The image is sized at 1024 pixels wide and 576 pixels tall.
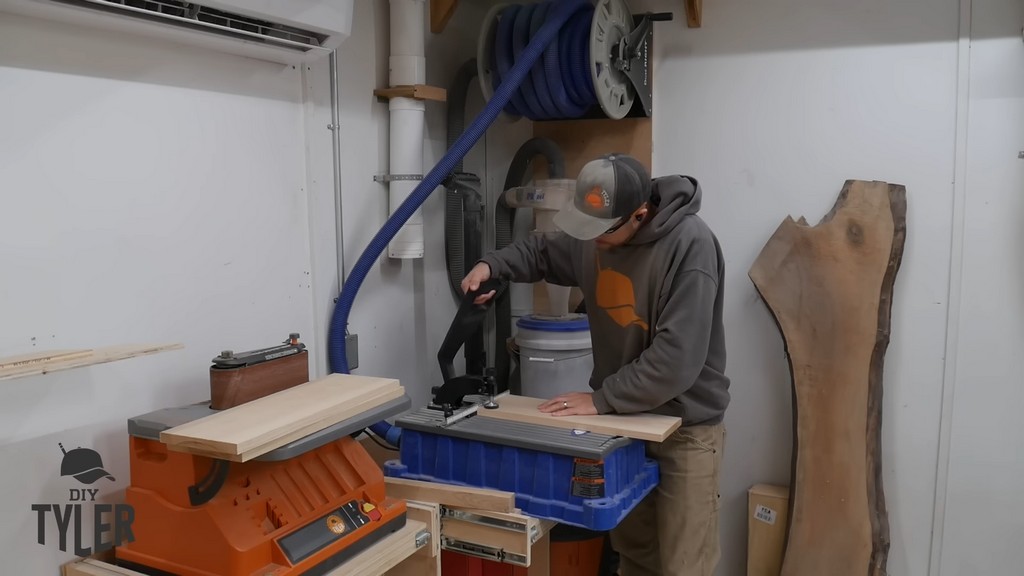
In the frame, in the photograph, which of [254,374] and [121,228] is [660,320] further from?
[121,228]

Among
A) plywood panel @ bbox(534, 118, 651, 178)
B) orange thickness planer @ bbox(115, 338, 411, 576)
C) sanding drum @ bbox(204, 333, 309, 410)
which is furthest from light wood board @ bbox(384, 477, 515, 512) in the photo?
plywood panel @ bbox(534, 118, 651, 178)

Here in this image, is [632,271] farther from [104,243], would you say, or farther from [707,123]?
[104,243]

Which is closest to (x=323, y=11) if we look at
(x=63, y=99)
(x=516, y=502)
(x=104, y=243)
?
(x=63, y=99)

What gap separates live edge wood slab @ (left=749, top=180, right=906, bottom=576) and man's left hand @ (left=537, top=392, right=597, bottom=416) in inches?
39.0

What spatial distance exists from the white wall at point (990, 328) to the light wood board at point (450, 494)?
1.73m

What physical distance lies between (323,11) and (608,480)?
141cm

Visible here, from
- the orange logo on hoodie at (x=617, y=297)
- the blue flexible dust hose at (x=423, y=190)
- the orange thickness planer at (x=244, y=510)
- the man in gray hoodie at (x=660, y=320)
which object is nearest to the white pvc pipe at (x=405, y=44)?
the blue flexible dust hose at (x=423, y=190)

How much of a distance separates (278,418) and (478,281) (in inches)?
34.5

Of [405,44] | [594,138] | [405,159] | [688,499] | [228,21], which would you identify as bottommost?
[688,499]

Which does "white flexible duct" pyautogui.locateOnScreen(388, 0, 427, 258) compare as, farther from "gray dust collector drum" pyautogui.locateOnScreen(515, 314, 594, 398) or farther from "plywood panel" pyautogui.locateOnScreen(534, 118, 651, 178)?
"plywood panel" pyautogui.locateOnScreen(534, 118, 651, 178)

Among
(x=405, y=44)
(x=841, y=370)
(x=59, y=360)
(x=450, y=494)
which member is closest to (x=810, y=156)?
(x=841, y=370)

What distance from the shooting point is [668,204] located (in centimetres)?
218

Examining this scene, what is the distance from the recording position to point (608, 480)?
1863 mm

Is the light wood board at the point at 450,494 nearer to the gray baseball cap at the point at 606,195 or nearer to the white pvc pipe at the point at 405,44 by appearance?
the gray baseball cap at the point at 606,195
